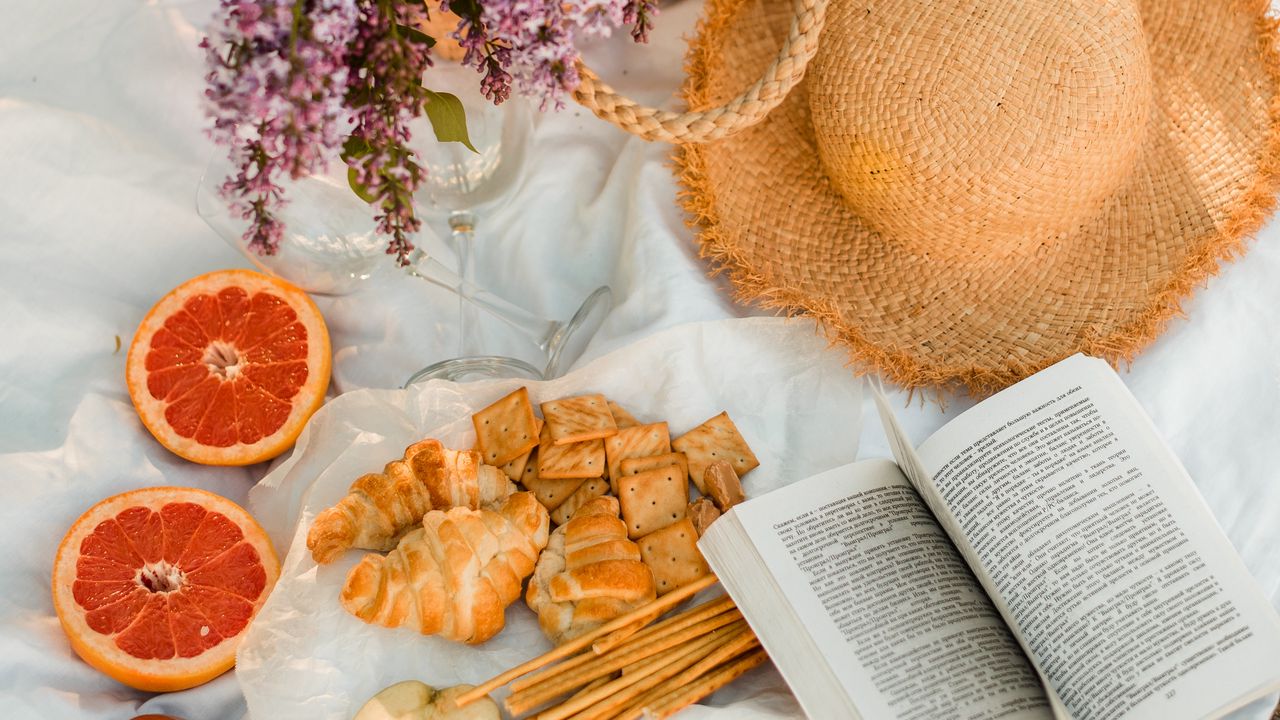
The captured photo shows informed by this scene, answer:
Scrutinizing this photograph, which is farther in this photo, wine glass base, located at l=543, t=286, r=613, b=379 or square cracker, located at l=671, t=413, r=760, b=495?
wine glass base, located at l=543, t=286, r=613, b=379

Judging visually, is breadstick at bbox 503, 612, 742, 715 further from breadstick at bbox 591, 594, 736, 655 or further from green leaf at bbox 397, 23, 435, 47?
green leaf at bbox 397, 23, 435, 47

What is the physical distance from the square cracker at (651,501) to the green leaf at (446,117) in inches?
14.0

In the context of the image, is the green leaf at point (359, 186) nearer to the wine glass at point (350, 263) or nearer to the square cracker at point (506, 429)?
the wine glass at point (350, 263)

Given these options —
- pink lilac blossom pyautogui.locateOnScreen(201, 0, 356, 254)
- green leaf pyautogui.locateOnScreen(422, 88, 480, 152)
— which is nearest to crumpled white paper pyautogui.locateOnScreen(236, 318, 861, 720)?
green leaf pyautogui.locateOnScreen(422, 88, 480, 152)

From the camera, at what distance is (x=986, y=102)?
0.92 m

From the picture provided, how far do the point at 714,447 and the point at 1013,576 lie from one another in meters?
0.30

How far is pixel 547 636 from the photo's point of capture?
2.98ft

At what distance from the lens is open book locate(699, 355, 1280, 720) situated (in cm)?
80

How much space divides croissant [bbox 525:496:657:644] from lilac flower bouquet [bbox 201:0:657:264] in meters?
0.32

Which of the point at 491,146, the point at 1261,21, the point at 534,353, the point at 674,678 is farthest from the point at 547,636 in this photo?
the point at 1261,21

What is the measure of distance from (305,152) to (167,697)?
672mm

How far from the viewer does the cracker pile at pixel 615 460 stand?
952mm

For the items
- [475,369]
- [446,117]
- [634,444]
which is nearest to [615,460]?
[634,444]

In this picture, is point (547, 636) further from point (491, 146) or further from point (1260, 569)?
point (1260, 569)
